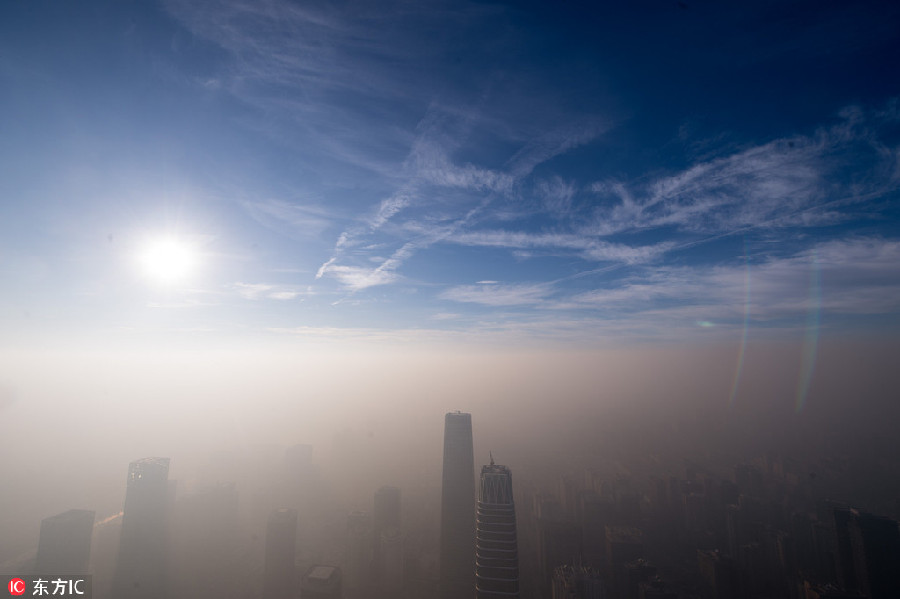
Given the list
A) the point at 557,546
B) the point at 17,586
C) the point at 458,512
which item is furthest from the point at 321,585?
the point at 557,546

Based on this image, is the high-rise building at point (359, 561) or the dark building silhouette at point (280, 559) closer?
the dark building silhouette at point (280, 559)

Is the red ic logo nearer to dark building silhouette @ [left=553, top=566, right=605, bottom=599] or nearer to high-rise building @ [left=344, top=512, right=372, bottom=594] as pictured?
high-rise building @ [left=344, top=512, right=372, bottom=594]

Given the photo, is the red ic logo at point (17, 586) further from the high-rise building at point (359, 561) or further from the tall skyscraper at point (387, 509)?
the tall skyscraper at point (387, 509)

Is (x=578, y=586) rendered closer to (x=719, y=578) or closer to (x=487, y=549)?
(x=487, y=549)

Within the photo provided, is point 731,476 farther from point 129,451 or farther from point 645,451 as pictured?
point 129,451

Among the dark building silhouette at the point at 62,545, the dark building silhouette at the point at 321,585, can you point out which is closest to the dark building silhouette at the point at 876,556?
the dark building silhouette at the point at 321,585

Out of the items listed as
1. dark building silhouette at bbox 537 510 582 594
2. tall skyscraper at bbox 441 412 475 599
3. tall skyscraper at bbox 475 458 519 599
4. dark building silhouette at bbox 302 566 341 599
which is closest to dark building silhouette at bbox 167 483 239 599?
dark building silhouette at bbox 302 566 341 599

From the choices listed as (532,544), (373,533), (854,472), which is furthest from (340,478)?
(854,472)
